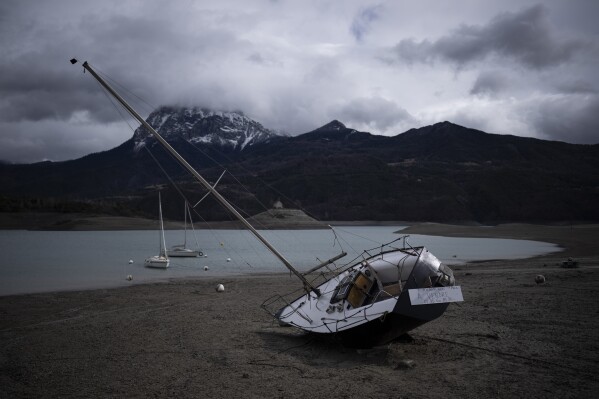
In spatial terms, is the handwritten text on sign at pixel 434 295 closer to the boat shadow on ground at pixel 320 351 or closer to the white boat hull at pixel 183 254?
the boat shadow on ground at pixel 320 351

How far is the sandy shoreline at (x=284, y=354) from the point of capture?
31.9 feet

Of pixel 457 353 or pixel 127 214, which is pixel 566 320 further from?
pixel 127 214

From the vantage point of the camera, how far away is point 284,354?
1222 centimetres

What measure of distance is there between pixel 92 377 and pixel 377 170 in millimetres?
186578

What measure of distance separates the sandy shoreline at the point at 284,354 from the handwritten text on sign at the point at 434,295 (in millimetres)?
1472

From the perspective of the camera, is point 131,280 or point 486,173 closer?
point 131,280

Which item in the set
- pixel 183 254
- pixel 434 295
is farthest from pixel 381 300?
pixel 183 254

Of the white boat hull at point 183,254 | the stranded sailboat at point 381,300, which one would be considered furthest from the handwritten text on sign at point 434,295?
the white boat hull at point 183,254

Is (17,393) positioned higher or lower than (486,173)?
lower

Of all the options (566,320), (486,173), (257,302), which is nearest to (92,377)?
(257,302)

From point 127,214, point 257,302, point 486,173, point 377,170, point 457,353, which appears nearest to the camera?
point 457,353

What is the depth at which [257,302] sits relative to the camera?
2047 cm

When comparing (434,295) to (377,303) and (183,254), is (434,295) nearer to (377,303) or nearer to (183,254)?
(377,303)

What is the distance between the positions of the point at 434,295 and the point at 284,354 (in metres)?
4.16
